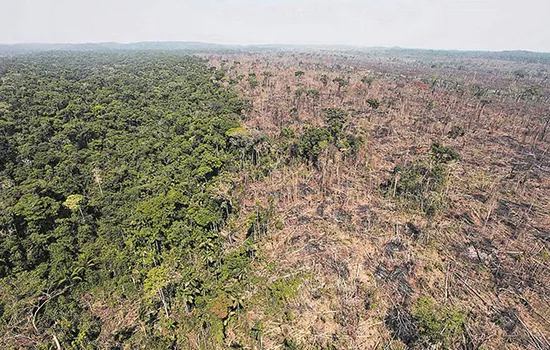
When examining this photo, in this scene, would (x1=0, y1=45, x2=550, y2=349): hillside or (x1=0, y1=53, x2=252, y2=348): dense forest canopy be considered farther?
(x1=0, y1=53, x2=252, y2=348): dense forest canopy

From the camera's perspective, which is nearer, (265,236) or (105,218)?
(265,236)

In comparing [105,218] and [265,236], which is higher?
[105,218]

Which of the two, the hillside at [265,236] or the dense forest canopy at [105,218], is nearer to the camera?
the hillside at [265,236]

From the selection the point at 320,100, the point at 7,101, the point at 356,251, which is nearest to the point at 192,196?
the point at 356,251
